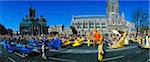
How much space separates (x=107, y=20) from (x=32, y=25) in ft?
3.98

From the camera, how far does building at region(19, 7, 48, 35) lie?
6348mm

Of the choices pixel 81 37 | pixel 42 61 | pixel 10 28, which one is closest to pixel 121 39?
pixel 81 37

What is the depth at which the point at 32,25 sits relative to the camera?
6.66 metres

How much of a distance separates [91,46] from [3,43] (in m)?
1.40

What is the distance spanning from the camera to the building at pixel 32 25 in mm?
6348

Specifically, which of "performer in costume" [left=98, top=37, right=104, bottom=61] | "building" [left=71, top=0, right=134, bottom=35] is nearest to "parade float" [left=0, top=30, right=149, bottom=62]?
"performer in costume" [left=98, top=37, right=104, bottom=61]

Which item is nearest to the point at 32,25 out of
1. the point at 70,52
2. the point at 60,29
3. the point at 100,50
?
the point at 60,29

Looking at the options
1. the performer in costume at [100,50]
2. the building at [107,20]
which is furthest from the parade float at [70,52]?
the building at [107,20]

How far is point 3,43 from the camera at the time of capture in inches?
258

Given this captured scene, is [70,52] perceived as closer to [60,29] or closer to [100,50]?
[100,50]

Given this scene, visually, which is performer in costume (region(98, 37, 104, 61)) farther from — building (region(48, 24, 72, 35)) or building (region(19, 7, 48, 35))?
building (region(19, 7, 48, 35))

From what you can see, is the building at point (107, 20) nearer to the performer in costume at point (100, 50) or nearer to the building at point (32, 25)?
the performer in costume at point (100, 50)

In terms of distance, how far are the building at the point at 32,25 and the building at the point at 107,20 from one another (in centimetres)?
48

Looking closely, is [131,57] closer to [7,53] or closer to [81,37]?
[81,37]
